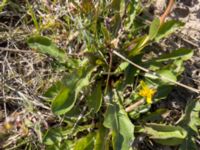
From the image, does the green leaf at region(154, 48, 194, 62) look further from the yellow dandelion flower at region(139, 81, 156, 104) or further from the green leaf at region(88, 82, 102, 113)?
the green leaf at region(88, 82, 102, 113)

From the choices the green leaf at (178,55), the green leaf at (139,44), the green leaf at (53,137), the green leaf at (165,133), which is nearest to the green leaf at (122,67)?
the green leaf at (139,44)

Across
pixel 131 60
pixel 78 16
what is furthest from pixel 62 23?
pixel 131 60

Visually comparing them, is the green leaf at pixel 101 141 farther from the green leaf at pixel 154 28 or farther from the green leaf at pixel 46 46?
the green leaf at pixel 154 28

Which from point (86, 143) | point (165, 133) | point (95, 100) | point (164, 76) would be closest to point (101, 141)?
point (86, 143)

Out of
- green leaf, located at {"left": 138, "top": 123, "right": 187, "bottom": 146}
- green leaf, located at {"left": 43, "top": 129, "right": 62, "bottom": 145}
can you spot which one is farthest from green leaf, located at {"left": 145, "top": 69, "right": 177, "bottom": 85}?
green leaf, located at {"left": 43, "top": 129, "right": 62, "bottom": 145}

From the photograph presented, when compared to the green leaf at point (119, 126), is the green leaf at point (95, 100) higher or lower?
higher

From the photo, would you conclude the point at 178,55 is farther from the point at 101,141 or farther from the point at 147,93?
the point at 101,141
